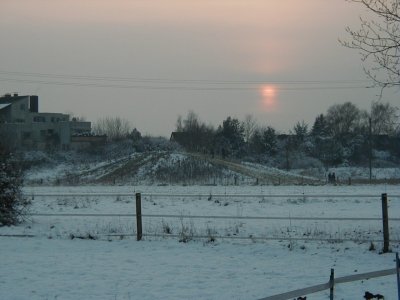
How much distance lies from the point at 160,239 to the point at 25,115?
86.0m

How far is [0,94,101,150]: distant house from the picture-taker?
296 feet

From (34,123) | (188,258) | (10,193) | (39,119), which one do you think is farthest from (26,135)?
(188,258)

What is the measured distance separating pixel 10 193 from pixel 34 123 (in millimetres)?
83422

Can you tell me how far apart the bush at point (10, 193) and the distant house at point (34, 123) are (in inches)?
2756

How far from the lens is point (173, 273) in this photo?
1054 cm

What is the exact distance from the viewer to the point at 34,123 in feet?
319

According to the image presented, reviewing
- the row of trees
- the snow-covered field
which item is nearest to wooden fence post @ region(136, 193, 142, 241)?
the snow-covered field

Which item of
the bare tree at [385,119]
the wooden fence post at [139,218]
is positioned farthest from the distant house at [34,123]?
the wooden fence post at [139,218]

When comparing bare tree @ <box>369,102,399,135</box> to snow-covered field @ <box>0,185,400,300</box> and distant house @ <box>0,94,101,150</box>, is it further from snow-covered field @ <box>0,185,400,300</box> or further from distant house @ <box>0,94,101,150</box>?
distant house @ <box>0,94,101,150</box>

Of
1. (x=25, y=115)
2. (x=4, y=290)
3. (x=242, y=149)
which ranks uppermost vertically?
(x=25, y=115)

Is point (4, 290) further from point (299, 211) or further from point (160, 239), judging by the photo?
point (299, 211)

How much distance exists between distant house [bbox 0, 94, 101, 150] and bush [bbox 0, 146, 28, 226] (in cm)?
→ 7000

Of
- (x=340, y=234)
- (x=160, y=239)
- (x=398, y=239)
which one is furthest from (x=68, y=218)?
(x=398, y=239)

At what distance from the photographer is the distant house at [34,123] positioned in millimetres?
90125
